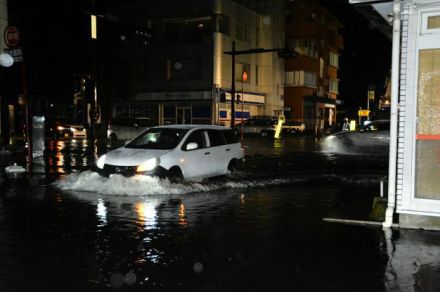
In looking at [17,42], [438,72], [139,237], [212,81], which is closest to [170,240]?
[139,237]

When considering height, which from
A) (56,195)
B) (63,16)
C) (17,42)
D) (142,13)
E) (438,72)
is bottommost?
(56,195)

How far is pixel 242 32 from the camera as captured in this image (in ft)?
173

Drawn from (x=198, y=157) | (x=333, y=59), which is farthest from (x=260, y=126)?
(x=198, y=157)

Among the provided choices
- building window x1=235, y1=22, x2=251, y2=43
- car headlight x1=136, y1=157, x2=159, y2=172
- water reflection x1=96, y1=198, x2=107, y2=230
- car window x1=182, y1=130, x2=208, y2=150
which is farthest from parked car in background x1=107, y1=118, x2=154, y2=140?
water reflection x1=96, y1=198, x2=107, y2=230

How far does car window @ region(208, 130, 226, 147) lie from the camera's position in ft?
47.5

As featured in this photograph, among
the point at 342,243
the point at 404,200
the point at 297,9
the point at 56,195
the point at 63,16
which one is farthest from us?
the point at 297,9

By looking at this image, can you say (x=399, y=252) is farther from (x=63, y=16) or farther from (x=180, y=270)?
(x=63, y=16)

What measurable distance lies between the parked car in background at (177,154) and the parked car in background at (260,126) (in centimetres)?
3038

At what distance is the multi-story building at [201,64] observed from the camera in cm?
4906

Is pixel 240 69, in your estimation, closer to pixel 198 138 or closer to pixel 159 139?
pixel 198 138

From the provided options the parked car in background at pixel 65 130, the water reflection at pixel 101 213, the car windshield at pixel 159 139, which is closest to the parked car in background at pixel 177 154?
the car windshield at pixel 159 139

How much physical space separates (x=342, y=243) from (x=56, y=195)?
23.0 ft

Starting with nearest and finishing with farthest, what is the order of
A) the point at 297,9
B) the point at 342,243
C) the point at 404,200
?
the point at 342,243
the point at 404,200
the point at 297,9

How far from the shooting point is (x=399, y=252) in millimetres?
7023
